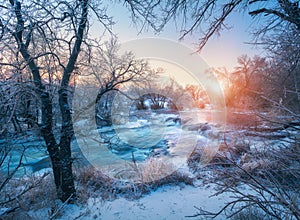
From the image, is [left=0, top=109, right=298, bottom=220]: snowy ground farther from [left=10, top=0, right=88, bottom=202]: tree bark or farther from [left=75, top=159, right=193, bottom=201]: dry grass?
[left=10, top=0, right=88, bottom=202]: tree bark

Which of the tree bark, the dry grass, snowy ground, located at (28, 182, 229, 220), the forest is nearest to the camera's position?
the forest

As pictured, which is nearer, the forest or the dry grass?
the forest

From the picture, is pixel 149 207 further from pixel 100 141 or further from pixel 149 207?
pixel 100 141

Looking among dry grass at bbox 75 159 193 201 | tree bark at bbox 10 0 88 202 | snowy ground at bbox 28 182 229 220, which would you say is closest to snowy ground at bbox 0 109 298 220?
snowy ground at bbox 28 182 229 220

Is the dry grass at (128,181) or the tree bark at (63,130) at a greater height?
the tree bark at (63,130)

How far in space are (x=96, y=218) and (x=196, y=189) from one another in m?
2.60

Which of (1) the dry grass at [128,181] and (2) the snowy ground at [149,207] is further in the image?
(1) the dry grass at [128,181]

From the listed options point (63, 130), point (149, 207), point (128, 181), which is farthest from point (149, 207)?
point (63, 130)

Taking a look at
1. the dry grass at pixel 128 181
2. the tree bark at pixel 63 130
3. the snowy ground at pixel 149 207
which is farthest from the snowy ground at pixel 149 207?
the tree bark at pixel 63 130

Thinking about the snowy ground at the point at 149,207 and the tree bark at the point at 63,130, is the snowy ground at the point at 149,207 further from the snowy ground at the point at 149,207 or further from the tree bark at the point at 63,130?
the tree bark at the point at 63,130

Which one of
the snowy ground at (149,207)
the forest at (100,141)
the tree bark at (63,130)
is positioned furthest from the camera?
the snowy ground at (149,207)

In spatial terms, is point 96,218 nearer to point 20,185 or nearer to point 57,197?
point 57,197

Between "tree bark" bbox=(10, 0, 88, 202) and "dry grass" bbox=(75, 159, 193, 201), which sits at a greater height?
"tree bark" bbox=(10, 0, 88, 202)

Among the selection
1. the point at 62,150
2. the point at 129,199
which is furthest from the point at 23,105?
the point at 129,199
